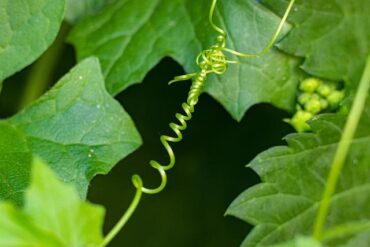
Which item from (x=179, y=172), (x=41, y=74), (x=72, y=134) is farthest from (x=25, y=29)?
(x=179, y=172)

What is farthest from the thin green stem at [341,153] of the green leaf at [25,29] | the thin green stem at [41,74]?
the thin green stem at [41,74]

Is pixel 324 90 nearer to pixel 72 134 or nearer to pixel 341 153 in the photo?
pixel 341 153

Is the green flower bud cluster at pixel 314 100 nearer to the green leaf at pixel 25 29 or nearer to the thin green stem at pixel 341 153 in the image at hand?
the thin green stem at pixel 341 153

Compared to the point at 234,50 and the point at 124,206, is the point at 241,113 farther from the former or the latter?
the point at 124,206

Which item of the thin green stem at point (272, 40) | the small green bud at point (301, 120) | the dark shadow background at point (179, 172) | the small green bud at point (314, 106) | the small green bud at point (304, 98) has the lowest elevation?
the dark shadow background at point (179, 172)

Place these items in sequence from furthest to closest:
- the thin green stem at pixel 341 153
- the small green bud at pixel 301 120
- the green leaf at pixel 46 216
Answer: the small green bud at pixel 301 120 < the thin green stem at pixel 341 153 < the green leaf at pixel 46 216

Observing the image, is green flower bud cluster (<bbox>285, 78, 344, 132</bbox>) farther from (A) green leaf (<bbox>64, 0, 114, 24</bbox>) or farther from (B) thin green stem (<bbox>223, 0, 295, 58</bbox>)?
(A) green leaf (<bbox>64, 0, 114, 24</bbox>)

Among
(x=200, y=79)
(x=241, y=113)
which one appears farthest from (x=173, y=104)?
(x=200, y=79)
